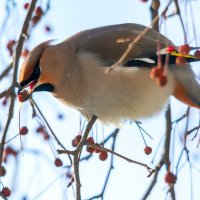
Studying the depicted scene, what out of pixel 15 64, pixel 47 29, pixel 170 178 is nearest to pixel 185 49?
pixel 170 178

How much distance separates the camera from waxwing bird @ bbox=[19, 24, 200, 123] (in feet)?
11.9

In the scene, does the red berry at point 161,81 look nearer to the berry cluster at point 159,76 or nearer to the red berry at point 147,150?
the berry cluster at point 159,76

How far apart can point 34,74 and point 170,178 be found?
1.15m

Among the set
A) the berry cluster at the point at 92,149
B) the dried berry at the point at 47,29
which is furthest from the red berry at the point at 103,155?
the dried berry at the point at 47,29

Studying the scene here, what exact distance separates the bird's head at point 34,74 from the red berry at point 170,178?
0.91m

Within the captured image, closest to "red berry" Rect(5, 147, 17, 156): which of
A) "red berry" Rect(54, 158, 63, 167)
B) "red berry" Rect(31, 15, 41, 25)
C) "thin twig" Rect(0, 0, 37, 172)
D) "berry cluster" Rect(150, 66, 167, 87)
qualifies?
"red berry" Rect(54, 158, 63, 167)

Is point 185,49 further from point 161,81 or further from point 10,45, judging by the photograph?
point 10,45

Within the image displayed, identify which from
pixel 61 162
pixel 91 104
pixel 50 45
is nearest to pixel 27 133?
pixel 61 162

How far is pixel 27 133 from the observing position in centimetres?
338

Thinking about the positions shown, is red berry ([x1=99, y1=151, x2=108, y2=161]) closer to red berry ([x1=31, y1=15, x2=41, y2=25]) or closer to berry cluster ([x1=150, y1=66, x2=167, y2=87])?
red berry ([x1=31, y1=15, x2=41, y2=25])

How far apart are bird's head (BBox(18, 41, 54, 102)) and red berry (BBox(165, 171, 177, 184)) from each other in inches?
36.0

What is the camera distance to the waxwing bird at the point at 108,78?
362 cm

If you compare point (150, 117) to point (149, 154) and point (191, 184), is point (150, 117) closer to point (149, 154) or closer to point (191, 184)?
point (149, 154)

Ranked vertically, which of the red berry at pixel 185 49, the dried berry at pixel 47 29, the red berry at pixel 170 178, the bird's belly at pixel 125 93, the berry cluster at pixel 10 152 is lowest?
the red berry at pixel 170 178
